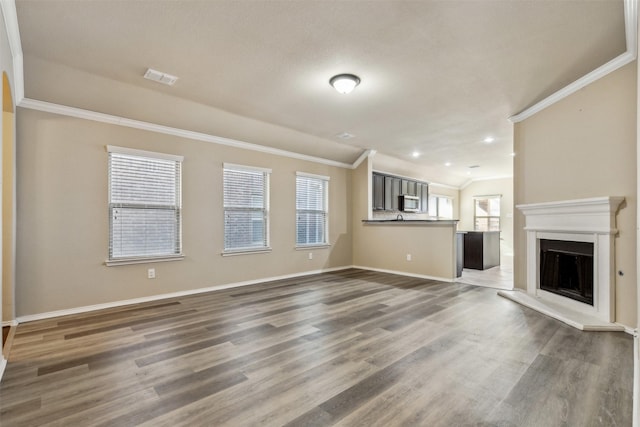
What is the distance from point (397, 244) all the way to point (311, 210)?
6.19 ft

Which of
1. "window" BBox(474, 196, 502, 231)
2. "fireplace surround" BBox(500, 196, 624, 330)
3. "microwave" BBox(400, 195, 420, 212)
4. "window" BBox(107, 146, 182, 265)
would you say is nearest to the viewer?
"fireplace surround" BBox(500, 196, 624, 330)

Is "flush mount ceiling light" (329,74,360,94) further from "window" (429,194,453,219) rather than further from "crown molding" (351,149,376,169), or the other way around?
"window" (429,194,453,219)

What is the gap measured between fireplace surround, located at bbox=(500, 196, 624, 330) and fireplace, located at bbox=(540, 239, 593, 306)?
11 millimetres

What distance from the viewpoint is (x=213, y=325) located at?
3.23 metres

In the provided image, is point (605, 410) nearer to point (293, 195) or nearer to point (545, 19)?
point (545, 19)

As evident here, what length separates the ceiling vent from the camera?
10.7 ft

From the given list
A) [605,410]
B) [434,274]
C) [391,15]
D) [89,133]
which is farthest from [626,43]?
[89,133]

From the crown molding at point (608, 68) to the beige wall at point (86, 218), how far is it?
4381 mm

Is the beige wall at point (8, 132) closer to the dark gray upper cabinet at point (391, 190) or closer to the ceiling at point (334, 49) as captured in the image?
the ceiling at point (334, 49)

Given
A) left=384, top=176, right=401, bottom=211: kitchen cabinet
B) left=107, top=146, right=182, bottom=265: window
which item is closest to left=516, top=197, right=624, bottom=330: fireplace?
left=384, top=176, right=401, bottom=211: kitchen cabinet

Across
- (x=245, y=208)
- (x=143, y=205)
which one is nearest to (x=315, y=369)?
(x=143, y=205)

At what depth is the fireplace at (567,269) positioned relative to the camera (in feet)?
11.2

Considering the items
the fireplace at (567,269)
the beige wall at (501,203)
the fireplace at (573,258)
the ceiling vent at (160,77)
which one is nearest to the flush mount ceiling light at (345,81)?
the ceiling vent at (160,77)

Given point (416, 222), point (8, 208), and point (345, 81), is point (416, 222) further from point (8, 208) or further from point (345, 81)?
point (8, 208)
